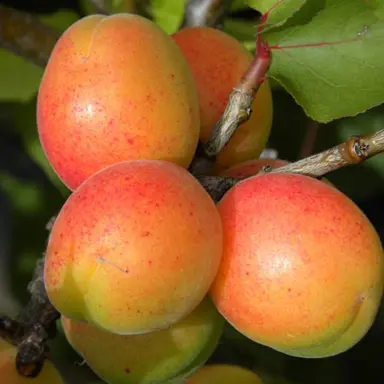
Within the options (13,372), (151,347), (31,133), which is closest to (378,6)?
(151,347)

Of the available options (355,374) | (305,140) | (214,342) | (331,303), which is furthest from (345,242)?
(355,374)

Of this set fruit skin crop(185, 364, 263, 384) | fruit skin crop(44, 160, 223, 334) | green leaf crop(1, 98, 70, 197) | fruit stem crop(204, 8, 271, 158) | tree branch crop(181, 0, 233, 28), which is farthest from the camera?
green leaf crop(1, 98, 70, 197)

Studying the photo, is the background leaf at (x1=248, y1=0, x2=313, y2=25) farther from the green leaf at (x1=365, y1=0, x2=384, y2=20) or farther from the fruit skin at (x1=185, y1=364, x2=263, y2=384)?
the fruit skin at (x1=185, y1=364, x2=263, y2=384)

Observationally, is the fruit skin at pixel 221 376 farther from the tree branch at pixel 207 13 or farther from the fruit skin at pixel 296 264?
the tree branch at pixel 207 13

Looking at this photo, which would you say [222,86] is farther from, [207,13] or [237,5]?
[237,5]

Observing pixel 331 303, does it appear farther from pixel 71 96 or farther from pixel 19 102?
pixel 19 102

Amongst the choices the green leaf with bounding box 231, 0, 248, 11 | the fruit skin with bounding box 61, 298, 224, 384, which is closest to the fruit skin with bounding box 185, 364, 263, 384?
the fruit skin with bounding box 61, 298, 224, 384
